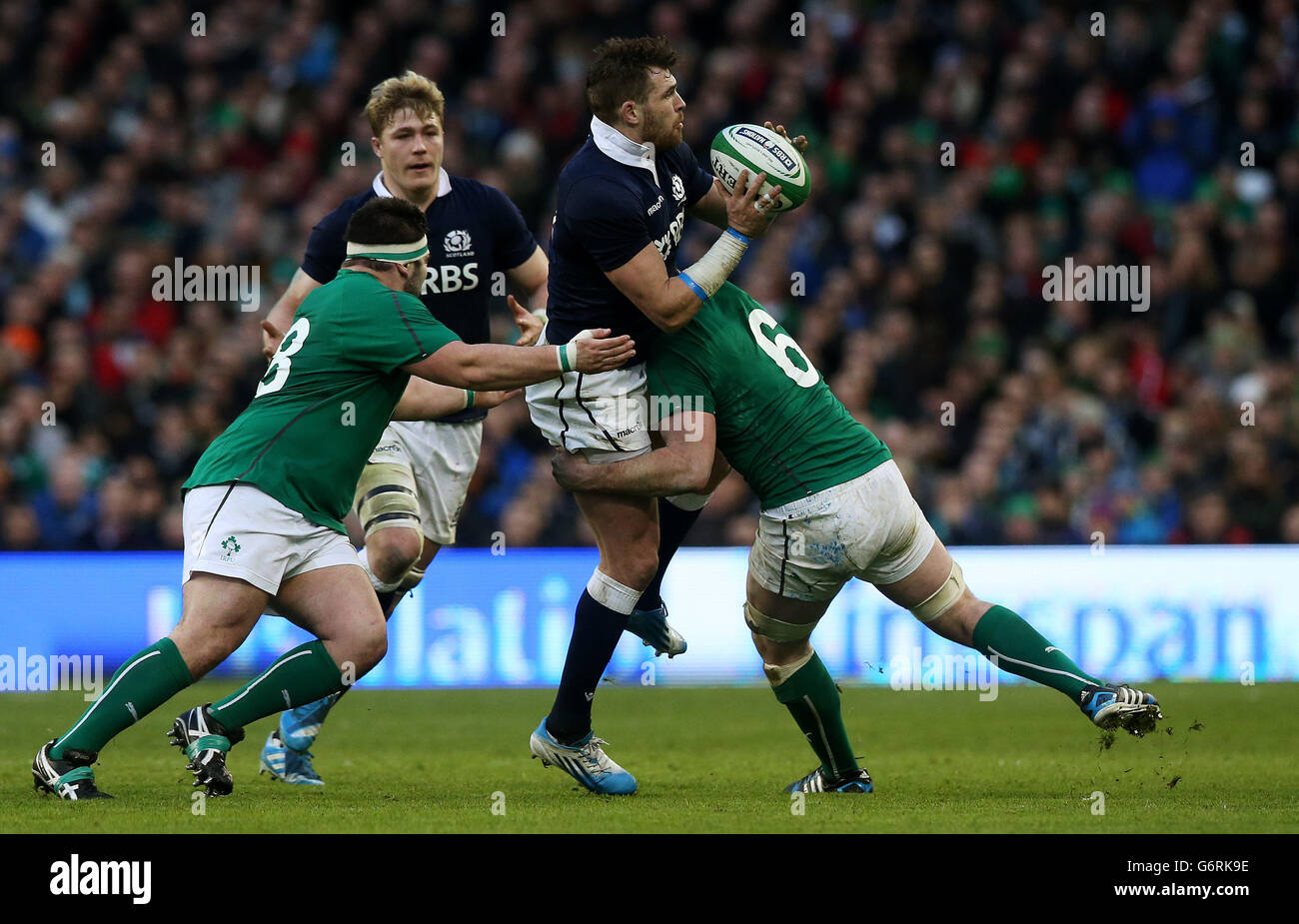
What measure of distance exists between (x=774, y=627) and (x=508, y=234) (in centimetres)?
242

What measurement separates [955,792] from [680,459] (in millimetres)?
1689

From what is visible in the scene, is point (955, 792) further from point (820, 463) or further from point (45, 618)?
point (45, 618)

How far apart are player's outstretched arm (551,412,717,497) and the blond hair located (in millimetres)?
2001

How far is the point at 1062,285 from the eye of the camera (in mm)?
14516

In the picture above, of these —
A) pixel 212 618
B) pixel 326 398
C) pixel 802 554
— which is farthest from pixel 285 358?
pixel 802 554

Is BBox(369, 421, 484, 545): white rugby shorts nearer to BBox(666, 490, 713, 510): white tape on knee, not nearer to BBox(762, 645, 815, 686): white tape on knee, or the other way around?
BBox(666, 490, 713, 510): white tape on knee

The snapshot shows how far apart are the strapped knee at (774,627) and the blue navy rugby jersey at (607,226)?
3.49ft

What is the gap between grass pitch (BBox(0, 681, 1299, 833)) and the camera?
18.8 feet

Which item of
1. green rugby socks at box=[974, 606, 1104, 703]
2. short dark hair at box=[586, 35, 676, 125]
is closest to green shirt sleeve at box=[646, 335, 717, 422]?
short dark hair at box=[586, 35, 676, 125]

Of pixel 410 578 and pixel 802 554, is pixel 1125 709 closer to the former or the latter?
pixel 802 554

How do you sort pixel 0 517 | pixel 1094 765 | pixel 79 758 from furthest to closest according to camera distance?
pixel 0 517
pixel 1094 765
pixel 79 758

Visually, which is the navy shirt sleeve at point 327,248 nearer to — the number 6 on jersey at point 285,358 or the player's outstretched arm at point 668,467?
the number 6 on jersey at point 285,358

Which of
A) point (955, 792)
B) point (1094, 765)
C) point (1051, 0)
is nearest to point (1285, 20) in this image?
point (1051, 0)

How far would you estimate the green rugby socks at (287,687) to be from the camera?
5992 mm
